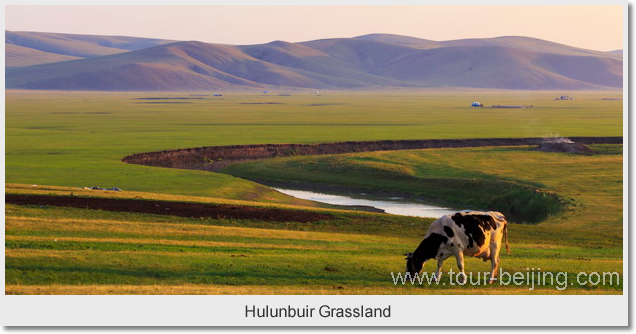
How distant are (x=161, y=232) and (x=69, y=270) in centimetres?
905

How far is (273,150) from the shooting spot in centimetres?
9519

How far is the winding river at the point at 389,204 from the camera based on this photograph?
5700 cm

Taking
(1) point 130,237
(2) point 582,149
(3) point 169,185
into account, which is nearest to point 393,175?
(3) point 169,185

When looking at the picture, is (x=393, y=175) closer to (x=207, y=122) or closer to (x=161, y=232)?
(x=161, y=232)

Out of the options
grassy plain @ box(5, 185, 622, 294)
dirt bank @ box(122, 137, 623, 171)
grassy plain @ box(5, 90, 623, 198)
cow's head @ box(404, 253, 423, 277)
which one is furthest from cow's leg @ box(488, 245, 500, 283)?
dirt bank @ box(122, 137, 623, 171)

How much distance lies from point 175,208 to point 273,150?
52.9 metres

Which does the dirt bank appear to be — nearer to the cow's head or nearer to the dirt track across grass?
the dirt track across grass

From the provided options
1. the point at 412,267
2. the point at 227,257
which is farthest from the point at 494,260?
the point at 227,257

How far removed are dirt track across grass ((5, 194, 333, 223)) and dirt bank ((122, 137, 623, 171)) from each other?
39178 mm

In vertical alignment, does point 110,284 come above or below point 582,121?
below

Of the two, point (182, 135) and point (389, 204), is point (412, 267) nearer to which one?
point (389, 204)

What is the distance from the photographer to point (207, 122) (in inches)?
5719

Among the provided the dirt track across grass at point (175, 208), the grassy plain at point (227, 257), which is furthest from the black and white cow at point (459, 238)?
the dirt track across grass at point (175, 208)

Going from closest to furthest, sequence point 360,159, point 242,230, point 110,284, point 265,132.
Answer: point 110,284
point 242,230
point 360,159
point 265,132
